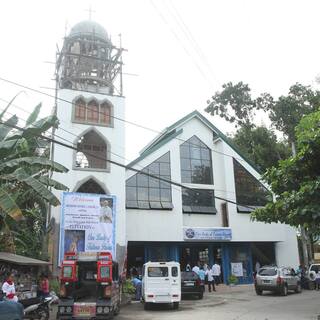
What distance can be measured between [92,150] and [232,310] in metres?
15.4

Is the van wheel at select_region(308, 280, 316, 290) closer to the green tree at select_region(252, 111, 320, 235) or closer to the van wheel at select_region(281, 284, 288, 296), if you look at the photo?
the van wheel at select_region(281, 284, 288, 296)

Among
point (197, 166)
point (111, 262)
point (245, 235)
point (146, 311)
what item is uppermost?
point (197, 166)

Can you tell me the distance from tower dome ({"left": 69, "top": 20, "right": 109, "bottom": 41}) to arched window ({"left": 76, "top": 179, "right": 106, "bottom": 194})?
10082mm

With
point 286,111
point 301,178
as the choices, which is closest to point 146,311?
point 301,178

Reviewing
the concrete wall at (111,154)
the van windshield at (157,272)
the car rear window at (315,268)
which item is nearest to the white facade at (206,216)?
the concrete wall at (111,154)

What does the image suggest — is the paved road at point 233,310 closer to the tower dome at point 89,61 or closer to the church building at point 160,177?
the church building at point 160,177

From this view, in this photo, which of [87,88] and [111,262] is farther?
[87,88]

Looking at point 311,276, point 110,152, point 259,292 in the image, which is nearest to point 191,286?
point 259,292

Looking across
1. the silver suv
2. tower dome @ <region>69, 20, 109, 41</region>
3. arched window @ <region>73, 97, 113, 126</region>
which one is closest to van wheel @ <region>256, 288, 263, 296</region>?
the silver suv

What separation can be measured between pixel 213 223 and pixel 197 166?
4193 millimetres

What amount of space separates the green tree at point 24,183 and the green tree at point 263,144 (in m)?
16.6

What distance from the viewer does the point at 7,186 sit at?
19.6 metres

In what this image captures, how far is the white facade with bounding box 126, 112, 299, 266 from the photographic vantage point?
92.0 ft

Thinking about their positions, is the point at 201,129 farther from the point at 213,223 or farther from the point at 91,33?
A: the point at 91,33
